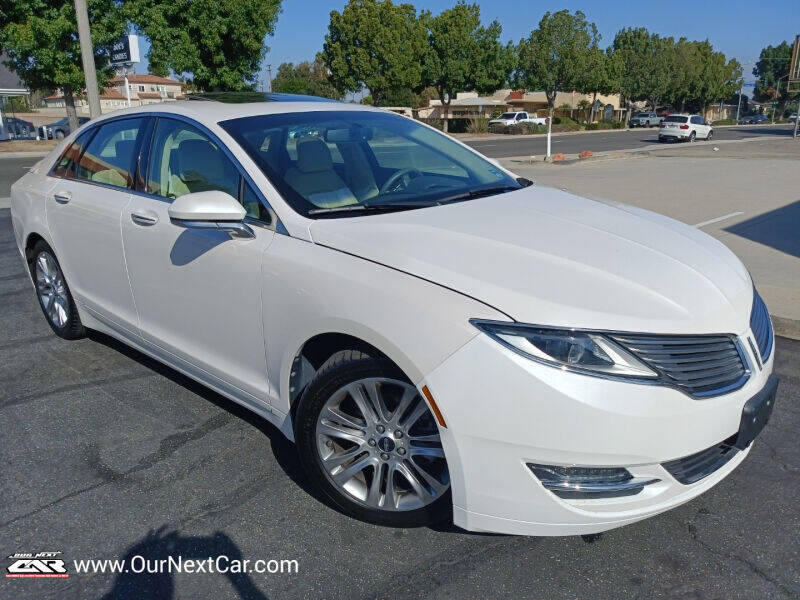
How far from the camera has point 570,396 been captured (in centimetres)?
207

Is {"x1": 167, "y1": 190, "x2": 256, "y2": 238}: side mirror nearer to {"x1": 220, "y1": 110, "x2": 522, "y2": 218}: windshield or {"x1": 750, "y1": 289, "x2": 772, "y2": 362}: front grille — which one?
{"x1": 220, "y1": 110, "x2": 522, "y2": 218}: windshield

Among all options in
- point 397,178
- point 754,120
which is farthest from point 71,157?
point 754,120

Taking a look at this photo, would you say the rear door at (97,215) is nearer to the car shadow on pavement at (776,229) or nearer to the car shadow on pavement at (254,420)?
the car shadow on pavement at (254,420)

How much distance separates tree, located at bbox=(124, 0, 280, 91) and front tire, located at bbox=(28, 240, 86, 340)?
80.6ft

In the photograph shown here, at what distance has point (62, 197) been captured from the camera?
419 centimetres

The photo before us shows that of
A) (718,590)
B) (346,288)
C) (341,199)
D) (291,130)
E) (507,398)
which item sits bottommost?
(718,590)

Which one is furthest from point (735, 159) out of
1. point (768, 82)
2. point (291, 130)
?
point (768, 82)

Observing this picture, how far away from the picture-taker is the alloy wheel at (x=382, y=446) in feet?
8.09

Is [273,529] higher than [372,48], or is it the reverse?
[372,48]

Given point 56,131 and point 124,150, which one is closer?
point 124,150

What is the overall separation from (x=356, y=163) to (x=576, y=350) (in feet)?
5.64

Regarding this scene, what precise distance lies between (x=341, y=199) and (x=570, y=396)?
4.73 feet

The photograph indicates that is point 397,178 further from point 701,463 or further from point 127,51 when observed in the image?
point 127,51

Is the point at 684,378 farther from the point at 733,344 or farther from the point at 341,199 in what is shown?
the point at 341,199
